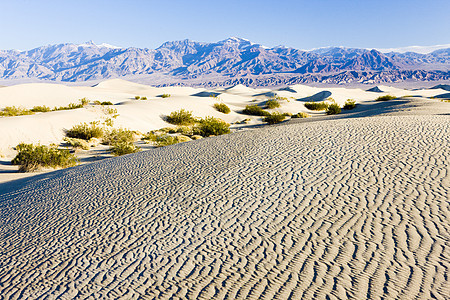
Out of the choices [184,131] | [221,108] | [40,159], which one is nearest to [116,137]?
[184,131]

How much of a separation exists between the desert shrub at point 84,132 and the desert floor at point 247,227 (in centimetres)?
825

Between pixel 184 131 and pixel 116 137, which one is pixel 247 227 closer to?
pixel 116 137

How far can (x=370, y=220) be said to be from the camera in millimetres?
4191

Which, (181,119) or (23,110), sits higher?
(23,110)

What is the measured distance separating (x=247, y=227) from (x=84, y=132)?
13.2 meters

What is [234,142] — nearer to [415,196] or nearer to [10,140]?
[415,196]

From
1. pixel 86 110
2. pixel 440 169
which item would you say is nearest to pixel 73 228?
pixel 440 169

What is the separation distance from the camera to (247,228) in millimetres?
4305

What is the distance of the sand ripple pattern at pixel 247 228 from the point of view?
325 centimetres

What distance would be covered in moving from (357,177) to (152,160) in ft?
15.9

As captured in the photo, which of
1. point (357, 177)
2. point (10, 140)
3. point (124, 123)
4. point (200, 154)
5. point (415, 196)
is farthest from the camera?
point (124, 123)

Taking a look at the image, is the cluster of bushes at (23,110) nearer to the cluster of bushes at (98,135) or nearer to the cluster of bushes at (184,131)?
the cluster of bushes at (98,135)

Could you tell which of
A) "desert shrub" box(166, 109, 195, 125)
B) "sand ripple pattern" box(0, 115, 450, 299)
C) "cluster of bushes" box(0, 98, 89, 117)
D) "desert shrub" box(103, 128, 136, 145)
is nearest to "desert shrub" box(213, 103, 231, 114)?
"desert shrub" box(166, 109, 195, 125)

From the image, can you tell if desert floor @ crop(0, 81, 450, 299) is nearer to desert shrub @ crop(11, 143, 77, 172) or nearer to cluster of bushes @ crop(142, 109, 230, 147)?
desert shrub @ crop(11, 143, 77, 172)
